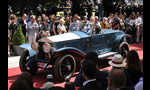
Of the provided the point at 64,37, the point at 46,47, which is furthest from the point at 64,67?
the point at 64,37

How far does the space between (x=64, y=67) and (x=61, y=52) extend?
18.0 inches

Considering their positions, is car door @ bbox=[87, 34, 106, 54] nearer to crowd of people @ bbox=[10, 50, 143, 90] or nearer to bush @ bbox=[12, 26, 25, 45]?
crowd of people @ bbox=[10, 50, 143, 90]

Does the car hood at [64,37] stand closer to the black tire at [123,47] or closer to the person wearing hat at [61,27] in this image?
the person wearing hat at [61,27]

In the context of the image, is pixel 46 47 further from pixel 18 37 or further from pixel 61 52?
pixel 18 37

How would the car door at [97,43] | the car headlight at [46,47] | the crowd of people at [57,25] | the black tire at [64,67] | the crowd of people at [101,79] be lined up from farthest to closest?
the crowd of people at [57,25] < the car door at [97,43] < the car headlight at [46,47] < the black tire at [64,67] < the crowd of people at [101,79]

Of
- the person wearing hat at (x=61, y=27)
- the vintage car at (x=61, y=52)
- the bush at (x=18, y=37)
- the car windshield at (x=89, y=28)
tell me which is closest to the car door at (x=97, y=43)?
the vintage car at (x=61, y=52)

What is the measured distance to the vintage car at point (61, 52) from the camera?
625 centimetres

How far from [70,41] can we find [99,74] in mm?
3354

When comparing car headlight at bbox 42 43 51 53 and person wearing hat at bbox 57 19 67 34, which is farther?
person wearing hat at bbox 57 19 67 34

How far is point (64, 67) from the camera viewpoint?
639 cm

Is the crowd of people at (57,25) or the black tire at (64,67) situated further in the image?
the crowd of people at (57,25)

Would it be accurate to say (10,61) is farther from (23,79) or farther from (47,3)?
(47,3)

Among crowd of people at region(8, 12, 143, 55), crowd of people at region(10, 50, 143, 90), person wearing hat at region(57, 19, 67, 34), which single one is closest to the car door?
crowd of people at region(8, 12, 143, 55)

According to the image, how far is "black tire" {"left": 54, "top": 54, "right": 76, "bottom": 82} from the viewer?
239 inches
